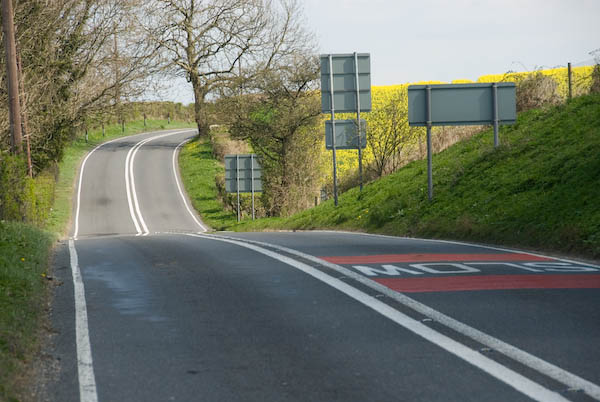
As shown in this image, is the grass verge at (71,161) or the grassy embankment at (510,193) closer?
the grassy embankment at (510,193)

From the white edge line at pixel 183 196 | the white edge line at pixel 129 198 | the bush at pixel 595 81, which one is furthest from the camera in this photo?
the white edge line at pixel 183 196

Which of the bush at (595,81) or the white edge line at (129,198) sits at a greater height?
the bush at (595,81)

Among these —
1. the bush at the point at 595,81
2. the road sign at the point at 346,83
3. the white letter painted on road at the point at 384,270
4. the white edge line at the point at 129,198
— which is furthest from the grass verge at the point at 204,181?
the white letter painted on road at the point at 384,270

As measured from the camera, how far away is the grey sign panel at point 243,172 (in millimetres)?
45219

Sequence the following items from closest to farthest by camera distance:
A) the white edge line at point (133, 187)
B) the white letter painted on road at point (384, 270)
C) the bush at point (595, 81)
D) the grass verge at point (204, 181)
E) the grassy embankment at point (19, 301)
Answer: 1. the grassy embankment at point (19, 301)
2. the white letter painted on road at point (384, 270)
3. the bush at point (595, 81)
4. the white edge line at point (133, 187)
5. the grass verge at point (204, 181)

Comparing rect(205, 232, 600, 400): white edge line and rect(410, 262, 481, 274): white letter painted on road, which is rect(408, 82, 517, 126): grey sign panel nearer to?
rect(410, 262, 481, 274): white letter painted on road

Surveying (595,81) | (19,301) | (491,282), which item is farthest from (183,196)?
(19,301)

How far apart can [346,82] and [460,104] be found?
1020 cm

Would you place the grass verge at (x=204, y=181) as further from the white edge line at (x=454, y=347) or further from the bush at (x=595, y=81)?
the white edge line at (x=454, y=347)

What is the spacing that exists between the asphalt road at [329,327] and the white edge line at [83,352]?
0.05ft

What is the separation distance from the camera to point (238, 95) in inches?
1927

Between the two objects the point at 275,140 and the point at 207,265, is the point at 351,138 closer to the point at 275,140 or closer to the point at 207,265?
the point at 275,140

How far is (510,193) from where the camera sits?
20.8m

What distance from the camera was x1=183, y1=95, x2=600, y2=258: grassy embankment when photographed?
16125 mm
